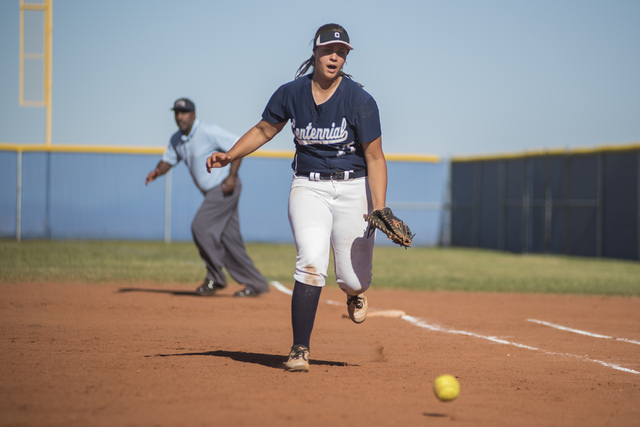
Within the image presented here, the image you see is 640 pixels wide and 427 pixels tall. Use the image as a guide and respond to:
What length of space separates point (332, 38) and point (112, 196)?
1829cm

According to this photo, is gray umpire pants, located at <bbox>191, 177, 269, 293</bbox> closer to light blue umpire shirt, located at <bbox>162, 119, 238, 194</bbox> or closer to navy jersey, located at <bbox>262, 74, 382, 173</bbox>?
light blue umpire shirt, located at <bbox>162, 119, 238, 194</bbox>

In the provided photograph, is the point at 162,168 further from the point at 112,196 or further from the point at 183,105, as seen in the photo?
the point at 112,196

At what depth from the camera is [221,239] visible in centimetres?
861

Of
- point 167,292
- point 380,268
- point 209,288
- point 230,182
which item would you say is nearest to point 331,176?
point 230,182

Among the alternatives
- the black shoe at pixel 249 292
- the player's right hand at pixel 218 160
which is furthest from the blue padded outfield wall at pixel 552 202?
the player's right hand at pixel 218 160

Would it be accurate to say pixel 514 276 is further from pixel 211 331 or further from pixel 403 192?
pixel 403 192

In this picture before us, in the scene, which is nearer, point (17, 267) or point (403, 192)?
point (17, 267)

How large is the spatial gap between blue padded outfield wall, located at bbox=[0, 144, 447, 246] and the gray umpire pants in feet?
42.8

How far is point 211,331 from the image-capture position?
6270 millimetres

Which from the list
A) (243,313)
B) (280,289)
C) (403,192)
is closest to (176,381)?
(243,313)

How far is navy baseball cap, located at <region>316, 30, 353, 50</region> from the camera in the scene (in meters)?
4.45

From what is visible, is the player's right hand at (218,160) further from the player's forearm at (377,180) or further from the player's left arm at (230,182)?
the player's left arm at (230,182)

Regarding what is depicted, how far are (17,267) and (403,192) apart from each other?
48.5 ft

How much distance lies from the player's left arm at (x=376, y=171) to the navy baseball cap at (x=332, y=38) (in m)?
0.70
